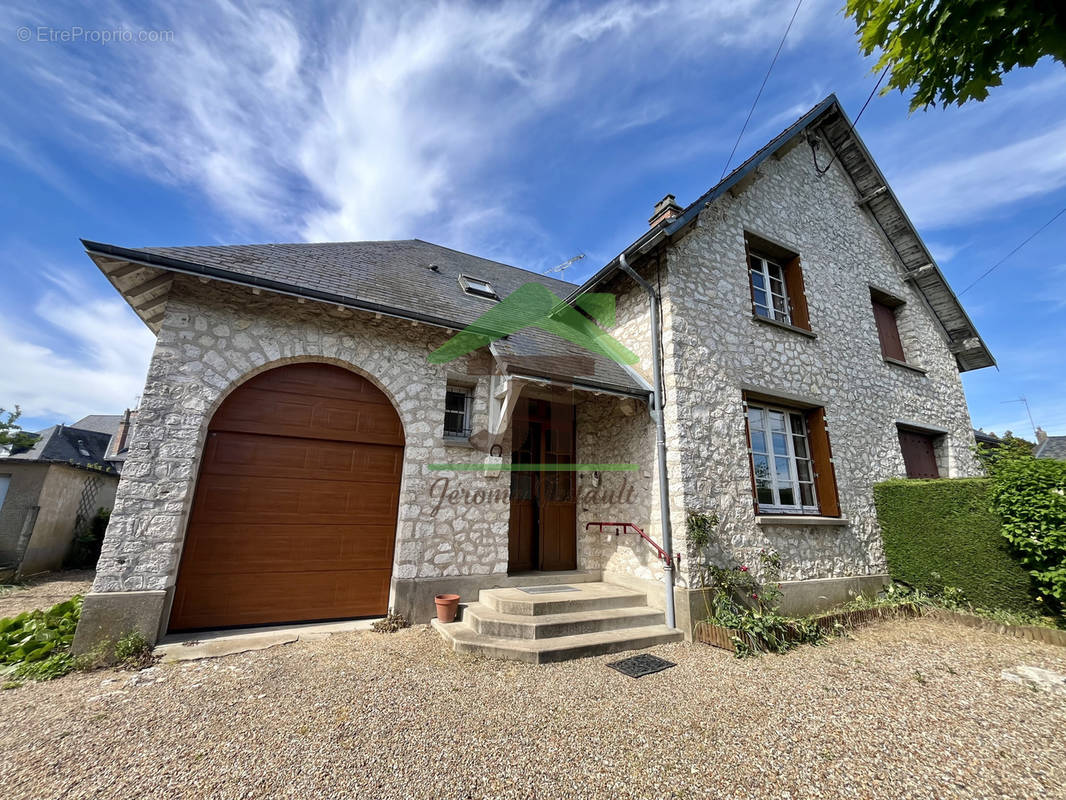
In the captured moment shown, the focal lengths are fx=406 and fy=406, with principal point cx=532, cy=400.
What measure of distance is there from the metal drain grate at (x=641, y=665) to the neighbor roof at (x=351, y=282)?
2934mm

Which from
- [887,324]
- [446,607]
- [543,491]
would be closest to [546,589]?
[446,607]

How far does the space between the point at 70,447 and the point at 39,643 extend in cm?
1552

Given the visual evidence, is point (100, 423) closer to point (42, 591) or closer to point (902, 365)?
point (42, 591)

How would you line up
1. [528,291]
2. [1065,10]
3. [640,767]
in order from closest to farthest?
[1065,10] < [640,767] < [528,291]

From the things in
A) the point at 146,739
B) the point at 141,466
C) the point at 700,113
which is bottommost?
the point at 146,739

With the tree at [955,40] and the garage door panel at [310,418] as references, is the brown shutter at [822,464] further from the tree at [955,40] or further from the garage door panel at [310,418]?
the garage door panel at [310,418]

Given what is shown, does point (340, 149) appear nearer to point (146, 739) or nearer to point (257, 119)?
point (257, 119)

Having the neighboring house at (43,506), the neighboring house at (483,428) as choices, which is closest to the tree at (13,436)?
the neighboring house at (43,506)

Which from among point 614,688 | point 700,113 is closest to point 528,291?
point 700,113

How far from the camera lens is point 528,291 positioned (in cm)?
852

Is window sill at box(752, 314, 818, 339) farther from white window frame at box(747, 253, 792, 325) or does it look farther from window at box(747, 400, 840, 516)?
window at box(747, 400, 840, 516)

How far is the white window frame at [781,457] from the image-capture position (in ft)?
18.8

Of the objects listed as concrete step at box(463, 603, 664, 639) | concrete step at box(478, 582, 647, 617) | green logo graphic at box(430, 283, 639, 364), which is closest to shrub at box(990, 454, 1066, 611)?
concrete step at box(463, 603, 664, 639)

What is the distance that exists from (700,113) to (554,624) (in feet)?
22.8
